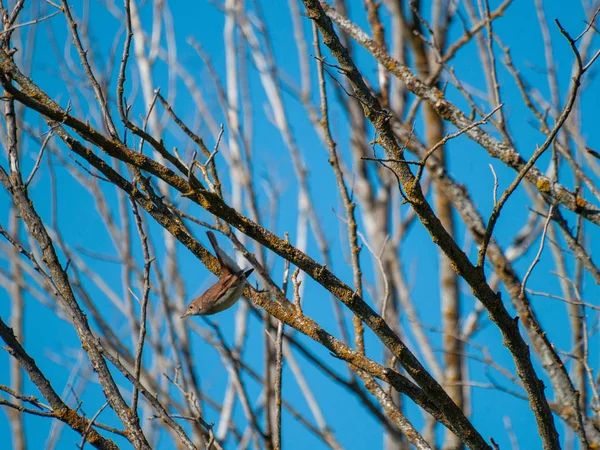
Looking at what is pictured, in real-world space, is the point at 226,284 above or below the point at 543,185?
below

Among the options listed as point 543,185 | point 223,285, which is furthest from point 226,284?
point 543,185

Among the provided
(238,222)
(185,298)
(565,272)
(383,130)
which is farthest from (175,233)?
(185,298)

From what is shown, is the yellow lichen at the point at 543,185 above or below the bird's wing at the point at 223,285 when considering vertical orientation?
above

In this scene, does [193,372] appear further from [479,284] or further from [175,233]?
[479,284]

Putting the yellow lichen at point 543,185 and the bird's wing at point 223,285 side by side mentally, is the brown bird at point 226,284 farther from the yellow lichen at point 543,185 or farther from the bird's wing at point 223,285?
the yellow lichen at point 543,185

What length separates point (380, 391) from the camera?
272cm

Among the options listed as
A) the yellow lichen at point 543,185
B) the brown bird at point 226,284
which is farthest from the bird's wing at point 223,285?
the yellow lichen at point 543,185

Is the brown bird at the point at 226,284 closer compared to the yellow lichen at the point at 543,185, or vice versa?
the brown bird at the point at 226,284

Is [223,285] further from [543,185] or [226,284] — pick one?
[543,185]

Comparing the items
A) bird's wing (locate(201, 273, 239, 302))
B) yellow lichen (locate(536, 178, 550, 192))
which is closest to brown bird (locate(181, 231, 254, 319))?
bird's wing (locate(201, 273, 239, 302))

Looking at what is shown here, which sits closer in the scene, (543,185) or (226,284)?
(226,284)

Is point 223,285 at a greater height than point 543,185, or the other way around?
point 543,185

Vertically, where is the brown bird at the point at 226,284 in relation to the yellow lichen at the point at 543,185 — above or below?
below

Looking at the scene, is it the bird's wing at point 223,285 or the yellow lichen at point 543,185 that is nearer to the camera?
the bird's wing at point 223,285
